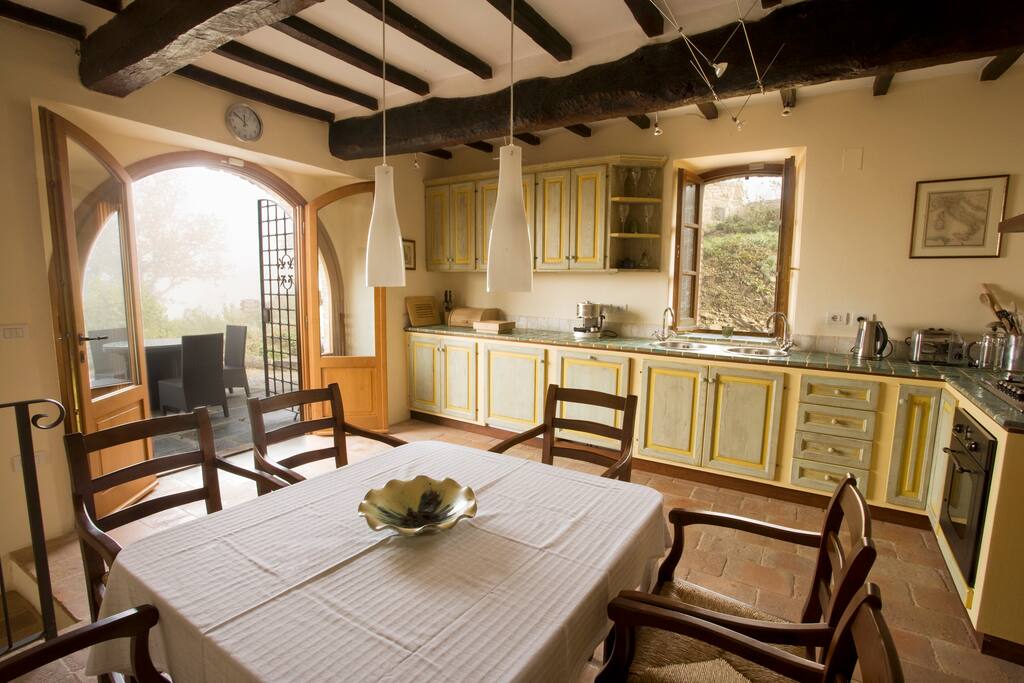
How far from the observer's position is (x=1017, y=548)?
1.80 m

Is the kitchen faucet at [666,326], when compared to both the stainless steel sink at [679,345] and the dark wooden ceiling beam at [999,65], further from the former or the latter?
the dark wooden ceiling beam at [999,65]

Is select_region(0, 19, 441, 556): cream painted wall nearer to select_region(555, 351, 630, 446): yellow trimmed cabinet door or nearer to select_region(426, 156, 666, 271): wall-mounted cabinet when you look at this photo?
select_region(426, 156, 666, 271): wall-mounted cabinet

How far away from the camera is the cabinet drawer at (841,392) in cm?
279

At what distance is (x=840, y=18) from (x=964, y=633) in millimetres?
2598

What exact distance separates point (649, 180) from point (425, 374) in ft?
8.78

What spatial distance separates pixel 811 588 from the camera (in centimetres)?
133

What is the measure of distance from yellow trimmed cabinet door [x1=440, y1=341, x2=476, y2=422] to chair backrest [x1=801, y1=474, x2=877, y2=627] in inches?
129

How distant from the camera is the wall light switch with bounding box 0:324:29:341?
239 cm

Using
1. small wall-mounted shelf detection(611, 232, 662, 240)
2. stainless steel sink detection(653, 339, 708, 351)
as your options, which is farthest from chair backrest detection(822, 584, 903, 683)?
small wall-mounted shelf detection(611, 232, 662, 240)

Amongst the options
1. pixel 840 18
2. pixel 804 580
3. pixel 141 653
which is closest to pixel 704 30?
pixel 840 18

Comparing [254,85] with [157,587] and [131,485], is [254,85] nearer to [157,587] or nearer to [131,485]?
[131,485]

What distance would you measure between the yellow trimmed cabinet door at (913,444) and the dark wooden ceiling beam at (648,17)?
2.35 meters

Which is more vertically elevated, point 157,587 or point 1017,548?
point 157,587

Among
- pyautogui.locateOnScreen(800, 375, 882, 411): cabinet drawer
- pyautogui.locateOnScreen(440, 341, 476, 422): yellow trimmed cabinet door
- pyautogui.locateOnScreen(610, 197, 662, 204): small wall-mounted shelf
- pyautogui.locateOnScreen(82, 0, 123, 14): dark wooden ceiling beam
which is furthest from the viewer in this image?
pyautogui.locateOnScreen(440, 341, 476, 422): yellow trimmed cabinet door
